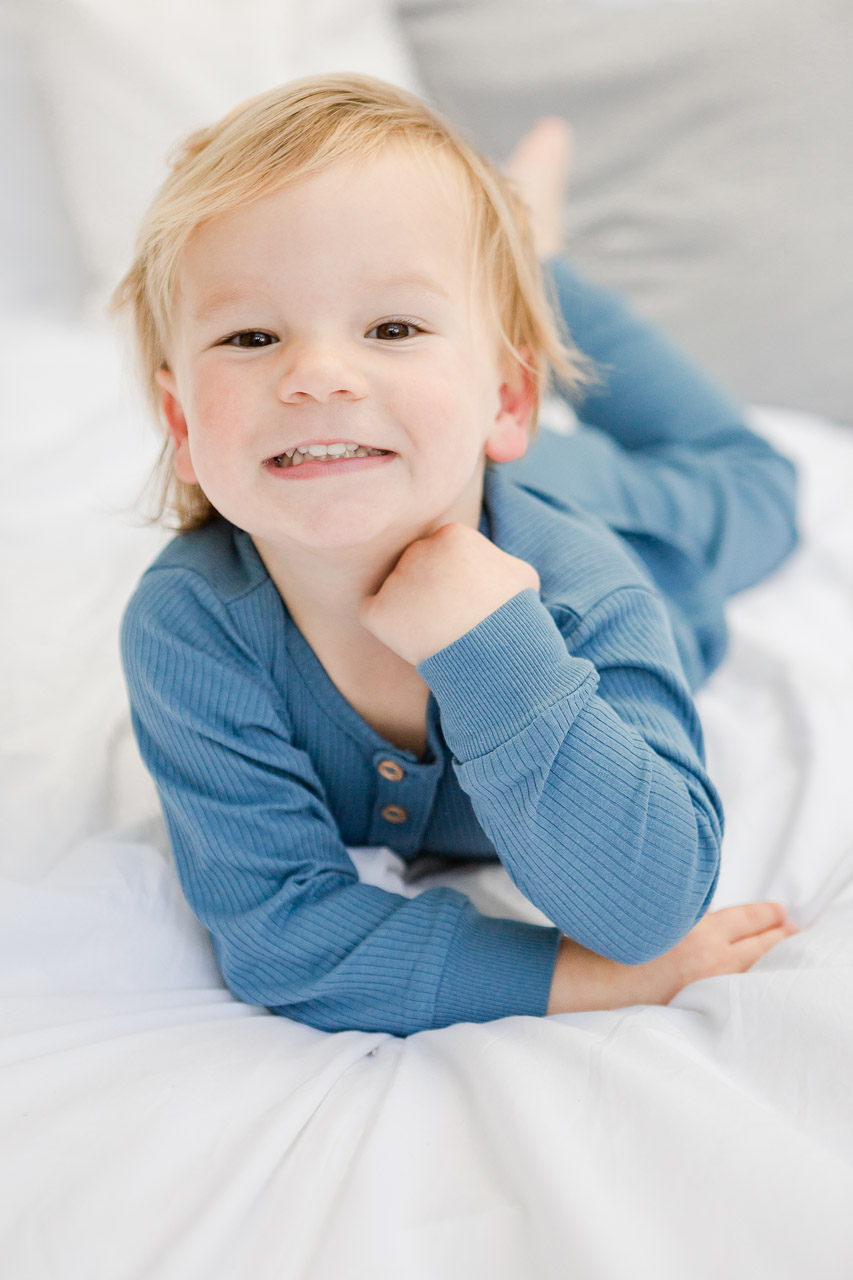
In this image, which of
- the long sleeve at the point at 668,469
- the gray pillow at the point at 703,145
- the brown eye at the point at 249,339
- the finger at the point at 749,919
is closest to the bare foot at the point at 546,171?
the gray pillow at the point at 703,145

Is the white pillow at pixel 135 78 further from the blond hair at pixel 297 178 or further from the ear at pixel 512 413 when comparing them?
the ear at pixel 512 413

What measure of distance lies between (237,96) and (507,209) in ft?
2.97

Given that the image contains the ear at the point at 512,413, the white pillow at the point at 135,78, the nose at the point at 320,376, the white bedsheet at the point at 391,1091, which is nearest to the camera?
the white bedsheet at the point at 391,1091

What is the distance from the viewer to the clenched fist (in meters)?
0.71

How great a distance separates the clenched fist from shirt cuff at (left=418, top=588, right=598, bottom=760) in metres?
0.02

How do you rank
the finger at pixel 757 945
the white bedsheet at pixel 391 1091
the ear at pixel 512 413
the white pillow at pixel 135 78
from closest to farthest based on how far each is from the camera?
the white bedsheet at pixel 391 1091 < the finger at pixel 757 945 < the ear at pixel 512 413 < the white pillow at pixel 135 78

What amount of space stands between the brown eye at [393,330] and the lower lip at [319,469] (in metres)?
0.08

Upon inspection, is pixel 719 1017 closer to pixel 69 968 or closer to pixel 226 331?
pixel 69 968

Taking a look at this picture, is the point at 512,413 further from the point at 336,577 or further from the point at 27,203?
the point at 27,203

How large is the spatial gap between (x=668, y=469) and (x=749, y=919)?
672 millimetres

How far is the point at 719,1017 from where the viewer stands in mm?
645

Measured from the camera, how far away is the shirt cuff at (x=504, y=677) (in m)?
0.66

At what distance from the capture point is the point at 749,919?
2.52 feet

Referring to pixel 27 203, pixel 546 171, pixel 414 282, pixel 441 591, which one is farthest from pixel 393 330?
pixel 27 203
